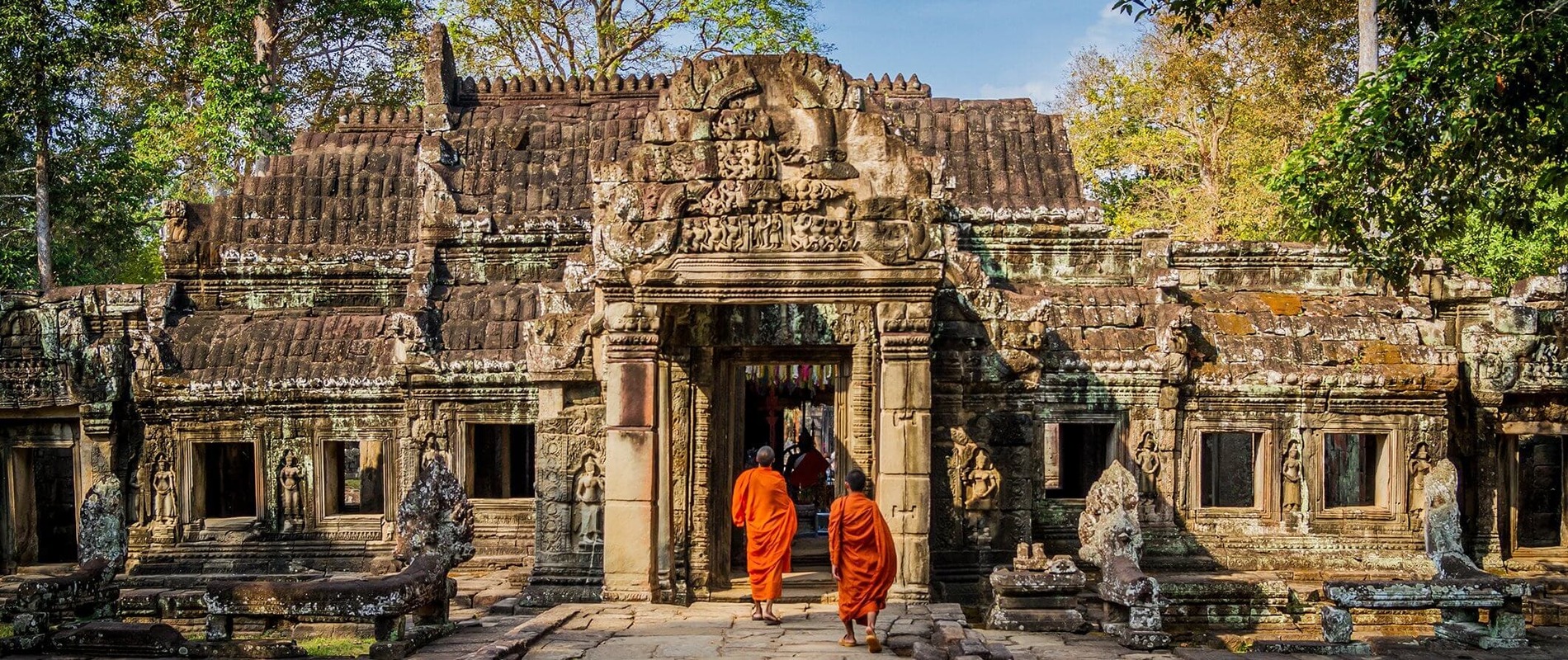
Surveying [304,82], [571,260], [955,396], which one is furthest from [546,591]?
[304,82]

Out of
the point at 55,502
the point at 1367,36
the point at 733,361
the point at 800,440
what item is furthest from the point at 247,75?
the point at 1367,36

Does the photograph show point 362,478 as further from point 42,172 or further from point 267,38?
point 267,38

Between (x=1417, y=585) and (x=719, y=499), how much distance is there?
213 inches

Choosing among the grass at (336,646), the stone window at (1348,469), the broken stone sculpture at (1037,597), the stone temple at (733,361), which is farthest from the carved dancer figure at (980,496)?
the stone window at (1348,469)

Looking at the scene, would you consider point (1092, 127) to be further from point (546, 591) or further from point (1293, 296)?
point (546, 591)

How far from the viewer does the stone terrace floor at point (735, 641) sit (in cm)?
1004

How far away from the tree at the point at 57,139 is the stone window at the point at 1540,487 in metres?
17.5

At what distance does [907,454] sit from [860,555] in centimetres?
163

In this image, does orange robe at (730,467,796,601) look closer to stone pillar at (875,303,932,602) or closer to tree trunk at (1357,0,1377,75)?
stone pillar at (875,303,932,602)

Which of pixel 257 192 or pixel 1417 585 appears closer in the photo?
pixel 1417 585

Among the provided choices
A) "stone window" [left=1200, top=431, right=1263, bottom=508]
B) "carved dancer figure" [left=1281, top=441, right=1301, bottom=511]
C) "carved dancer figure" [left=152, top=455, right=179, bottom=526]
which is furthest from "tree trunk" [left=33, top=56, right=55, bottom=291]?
"carved dancer figure" [left=1281, top=441, right=1301, bottom=511]

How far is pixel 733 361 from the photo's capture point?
13539 millimetres

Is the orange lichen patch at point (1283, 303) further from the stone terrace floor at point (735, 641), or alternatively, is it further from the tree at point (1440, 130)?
the stone terrace floor at point (735, 641)

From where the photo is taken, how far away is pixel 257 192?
18.6 metres
